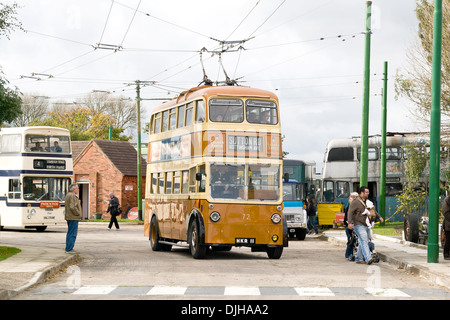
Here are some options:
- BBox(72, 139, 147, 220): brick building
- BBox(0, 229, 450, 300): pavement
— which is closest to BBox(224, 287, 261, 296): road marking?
BBox(0, 229, 450, 300): pavement

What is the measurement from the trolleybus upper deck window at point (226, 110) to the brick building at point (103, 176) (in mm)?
37113

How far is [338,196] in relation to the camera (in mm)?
43250

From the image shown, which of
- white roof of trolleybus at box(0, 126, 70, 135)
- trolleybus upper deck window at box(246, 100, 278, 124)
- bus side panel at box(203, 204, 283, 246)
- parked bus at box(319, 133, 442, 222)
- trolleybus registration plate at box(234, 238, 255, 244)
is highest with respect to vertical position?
white roof of trolleybus at box(0, 126, 70, 135)

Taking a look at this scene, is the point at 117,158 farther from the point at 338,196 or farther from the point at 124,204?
the point at 338,196

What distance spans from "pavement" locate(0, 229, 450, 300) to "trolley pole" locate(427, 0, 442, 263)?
0.51 m

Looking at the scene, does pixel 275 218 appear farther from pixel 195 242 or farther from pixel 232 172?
pixel 195 242

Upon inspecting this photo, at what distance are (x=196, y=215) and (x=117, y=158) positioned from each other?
130 ft

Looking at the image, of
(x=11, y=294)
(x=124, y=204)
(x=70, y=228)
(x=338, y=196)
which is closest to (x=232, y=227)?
(x=70, y=228)

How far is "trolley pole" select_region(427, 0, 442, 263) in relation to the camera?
18656mm

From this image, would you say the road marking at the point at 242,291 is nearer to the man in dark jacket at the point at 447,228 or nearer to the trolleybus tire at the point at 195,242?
the trolleybus tire at the point at 195,242

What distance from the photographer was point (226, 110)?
21.5m

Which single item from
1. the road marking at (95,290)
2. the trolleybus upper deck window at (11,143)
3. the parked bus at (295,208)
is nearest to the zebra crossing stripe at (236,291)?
the road marking at (95,290)

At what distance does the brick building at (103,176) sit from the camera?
5856cm

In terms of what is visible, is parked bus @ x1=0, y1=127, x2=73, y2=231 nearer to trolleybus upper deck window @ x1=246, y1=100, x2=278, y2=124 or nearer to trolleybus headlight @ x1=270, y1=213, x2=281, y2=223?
trolleybus upper deck window @ x1=246, y1=100, x2=278, y2=124
